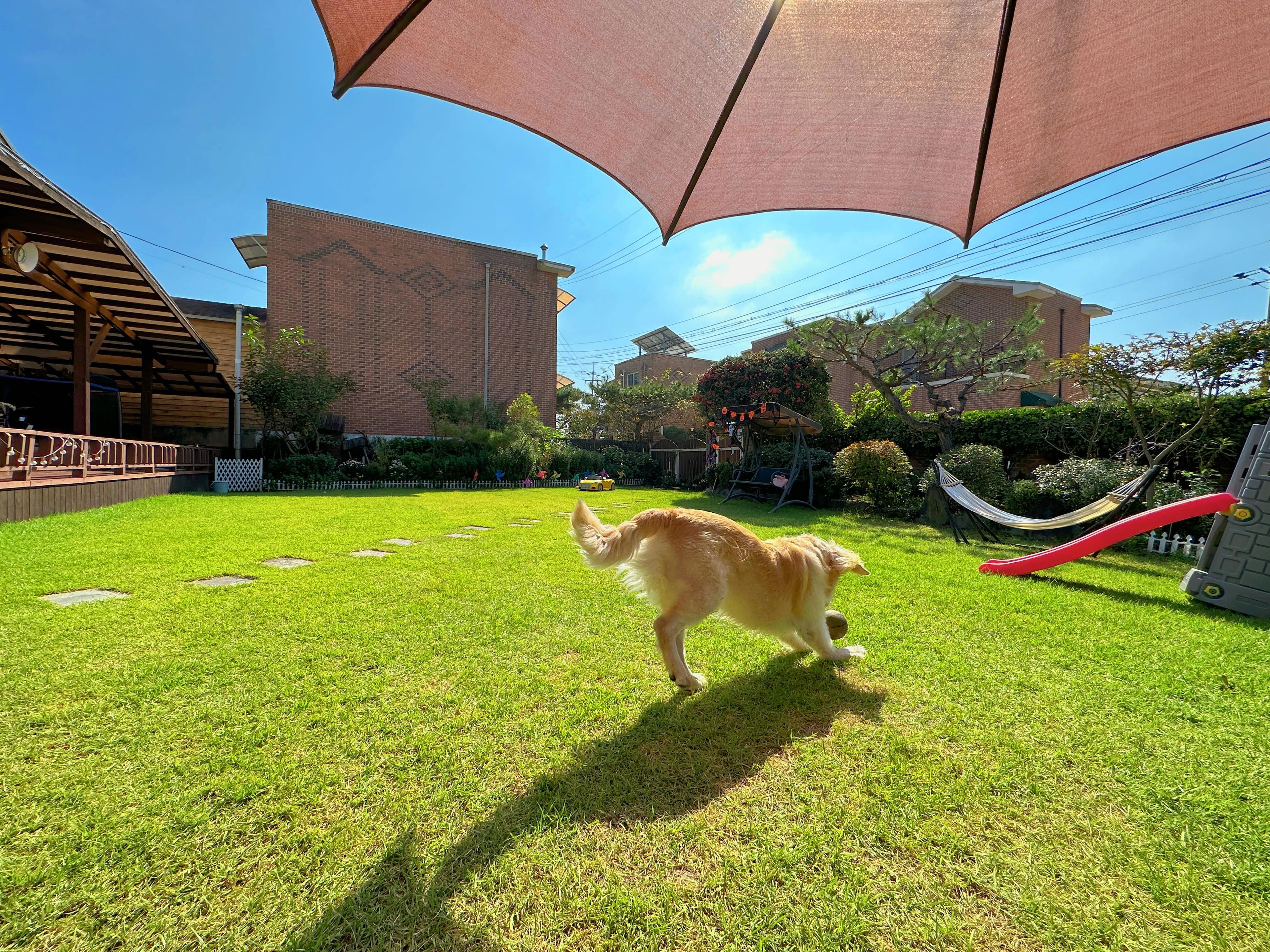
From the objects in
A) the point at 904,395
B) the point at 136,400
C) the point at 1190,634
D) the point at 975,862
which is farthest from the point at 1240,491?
the point at 136,400

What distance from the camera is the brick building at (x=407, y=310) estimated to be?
1661cm

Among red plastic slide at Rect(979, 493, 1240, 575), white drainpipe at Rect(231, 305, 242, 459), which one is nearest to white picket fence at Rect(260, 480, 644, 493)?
white drainpipe at Rect(231, 305, 242, 459)

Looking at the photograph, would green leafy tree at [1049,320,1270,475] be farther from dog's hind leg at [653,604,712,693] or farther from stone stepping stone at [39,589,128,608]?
stone stepping stone at [39,589,128,608]

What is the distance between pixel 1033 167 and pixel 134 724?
4214mm

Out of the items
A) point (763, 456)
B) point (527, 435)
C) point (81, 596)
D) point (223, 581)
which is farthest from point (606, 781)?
point (527, 435)

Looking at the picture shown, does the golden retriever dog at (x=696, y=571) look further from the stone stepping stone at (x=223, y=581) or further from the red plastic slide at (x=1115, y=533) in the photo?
the red plastic slide at (x=1115, y=533)

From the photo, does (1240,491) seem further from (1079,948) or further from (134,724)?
(134,724)

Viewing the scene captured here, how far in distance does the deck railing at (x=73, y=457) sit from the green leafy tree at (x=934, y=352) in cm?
1423

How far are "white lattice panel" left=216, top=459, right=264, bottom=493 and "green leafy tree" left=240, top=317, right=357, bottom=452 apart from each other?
1.75 m

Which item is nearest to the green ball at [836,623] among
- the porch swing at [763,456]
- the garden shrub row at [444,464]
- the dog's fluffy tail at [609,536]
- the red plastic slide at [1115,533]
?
the dog's fluffy tail at [609,536]

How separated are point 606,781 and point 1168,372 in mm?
10808

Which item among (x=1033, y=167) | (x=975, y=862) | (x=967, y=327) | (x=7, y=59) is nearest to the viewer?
(x=975, y=862)

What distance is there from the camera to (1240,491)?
3908 millimetres

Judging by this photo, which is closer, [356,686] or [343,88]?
[343,88]
